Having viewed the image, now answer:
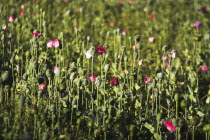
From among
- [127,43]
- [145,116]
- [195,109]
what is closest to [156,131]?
[145,116]

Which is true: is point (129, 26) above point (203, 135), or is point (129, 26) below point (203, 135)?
above

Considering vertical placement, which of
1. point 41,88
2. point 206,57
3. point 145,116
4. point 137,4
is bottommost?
point 145,116

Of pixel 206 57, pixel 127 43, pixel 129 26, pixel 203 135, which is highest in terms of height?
pixel 129 26

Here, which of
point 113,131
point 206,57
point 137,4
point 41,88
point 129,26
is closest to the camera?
point 113,131

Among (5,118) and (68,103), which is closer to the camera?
(5,118)

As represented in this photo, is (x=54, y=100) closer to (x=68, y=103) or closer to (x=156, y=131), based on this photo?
(x=68, y=103)

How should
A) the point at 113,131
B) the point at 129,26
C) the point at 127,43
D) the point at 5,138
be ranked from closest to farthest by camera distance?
the point at 5,138
the point at 113,131
the point at 127,43
the point at 129,26

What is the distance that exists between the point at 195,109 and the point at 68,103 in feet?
3.01

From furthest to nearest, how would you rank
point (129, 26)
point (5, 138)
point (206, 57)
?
1. point (129, 26)
2. point (206, 57)
3. point (5, 138)

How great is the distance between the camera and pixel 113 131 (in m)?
1.84

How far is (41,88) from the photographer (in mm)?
1975

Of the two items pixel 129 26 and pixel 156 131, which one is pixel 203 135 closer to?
pixel 156 131

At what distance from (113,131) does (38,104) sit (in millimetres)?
519

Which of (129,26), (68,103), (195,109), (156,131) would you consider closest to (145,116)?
(156,131)
